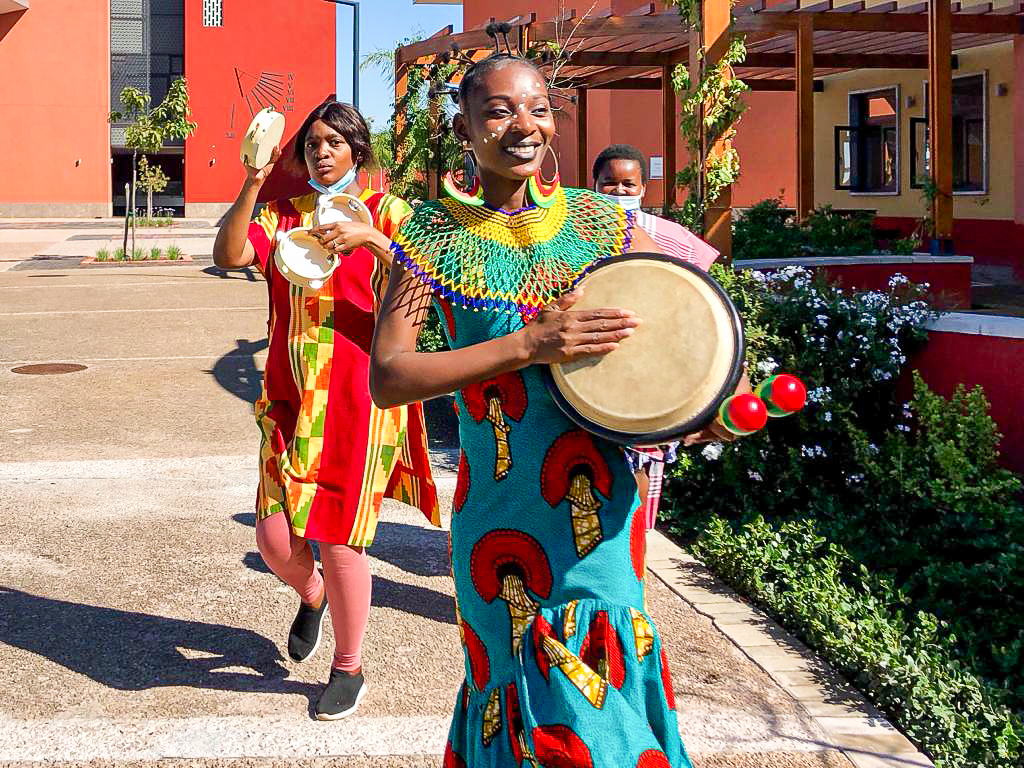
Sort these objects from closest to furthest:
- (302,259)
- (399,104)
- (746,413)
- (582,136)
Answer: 1. (746,413)
2. (302,259)
3. (399,104)
4. (582,136)

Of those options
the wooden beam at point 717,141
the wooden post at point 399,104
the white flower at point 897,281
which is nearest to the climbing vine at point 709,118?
the wooden beam at point 717,141

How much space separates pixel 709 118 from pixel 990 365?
2.52 metres

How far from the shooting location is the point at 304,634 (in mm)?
4258

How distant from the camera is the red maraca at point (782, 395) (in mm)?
2033

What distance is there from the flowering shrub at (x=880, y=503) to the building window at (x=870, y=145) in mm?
13339

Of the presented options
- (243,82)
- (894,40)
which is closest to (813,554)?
(894,40)

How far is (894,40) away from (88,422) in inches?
437

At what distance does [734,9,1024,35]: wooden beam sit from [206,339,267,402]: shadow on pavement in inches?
228

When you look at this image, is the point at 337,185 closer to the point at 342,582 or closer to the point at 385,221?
the point at 385,221

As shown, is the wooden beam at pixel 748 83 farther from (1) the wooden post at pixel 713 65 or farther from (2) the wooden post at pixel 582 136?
(1) the wooden post at pixel 713 65

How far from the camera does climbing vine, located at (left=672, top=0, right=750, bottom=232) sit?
7.81 m

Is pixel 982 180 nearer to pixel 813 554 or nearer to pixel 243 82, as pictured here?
pixel 813 554

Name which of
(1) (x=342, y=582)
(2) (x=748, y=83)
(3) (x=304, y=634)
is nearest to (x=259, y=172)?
(1) (x=342, y=582)

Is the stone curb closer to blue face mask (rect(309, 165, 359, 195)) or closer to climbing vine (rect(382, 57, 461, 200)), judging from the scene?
blue face mask (rect(309, 165, 359, 195))
